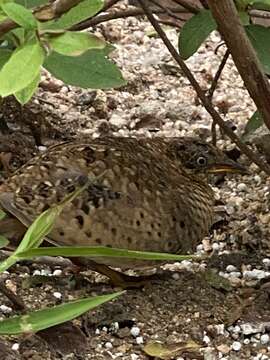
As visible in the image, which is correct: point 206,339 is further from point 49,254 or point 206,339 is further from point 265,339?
point 49,254

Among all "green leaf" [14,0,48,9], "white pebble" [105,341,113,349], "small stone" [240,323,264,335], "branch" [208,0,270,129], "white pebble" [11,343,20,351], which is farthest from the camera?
"small stone" [240,323,264,335]

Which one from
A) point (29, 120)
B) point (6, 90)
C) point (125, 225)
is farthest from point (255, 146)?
point (6, 90)

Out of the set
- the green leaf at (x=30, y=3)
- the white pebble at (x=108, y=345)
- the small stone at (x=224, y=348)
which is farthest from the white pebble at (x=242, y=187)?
the green leaf at (x=30, y=3)

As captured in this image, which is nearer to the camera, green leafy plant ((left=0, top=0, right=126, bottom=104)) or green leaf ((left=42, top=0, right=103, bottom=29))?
green leafy plant ((left=0, top=0, right=126, bottom=104))

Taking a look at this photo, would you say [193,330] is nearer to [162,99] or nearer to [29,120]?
[29,120]

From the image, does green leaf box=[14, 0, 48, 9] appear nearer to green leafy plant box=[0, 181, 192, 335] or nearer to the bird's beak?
green leafy plant box=[0, 181, 192, 335]

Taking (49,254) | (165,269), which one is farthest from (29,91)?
(165,269)

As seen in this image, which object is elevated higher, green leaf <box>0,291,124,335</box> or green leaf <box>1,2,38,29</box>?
green leaf <box>1,2,38,29</box>

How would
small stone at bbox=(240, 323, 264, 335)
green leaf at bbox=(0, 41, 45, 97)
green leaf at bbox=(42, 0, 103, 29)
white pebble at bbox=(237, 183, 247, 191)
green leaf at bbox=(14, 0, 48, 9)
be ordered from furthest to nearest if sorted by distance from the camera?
white pebble at bbox=(237, 183, 247, 191) < small stone at bbox=(240, 323, 264, 335) < green leaf at bbox=(14, 0, 48, 9) < green leaf at bbox=(42, 0, 103, 29) < green leaf at bbox=(0, 41, 45, 97)

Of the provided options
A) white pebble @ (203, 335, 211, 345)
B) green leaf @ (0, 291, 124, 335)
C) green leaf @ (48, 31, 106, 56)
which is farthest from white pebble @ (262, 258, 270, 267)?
green leaf @ (48, 31, 106, 56)
